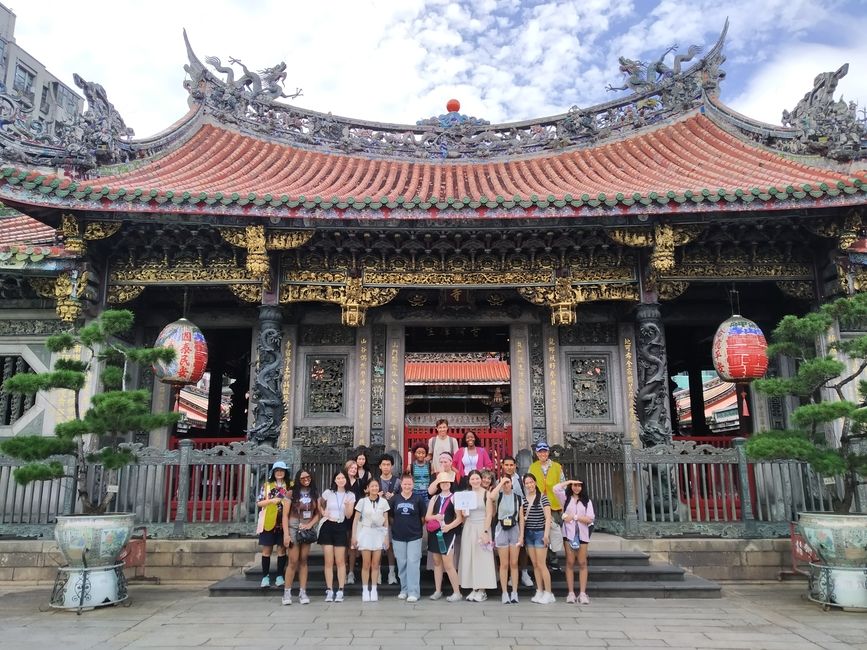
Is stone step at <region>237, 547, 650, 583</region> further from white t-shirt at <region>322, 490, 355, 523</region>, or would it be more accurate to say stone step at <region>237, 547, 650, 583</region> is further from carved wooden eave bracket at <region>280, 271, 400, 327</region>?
carved wooden eave bracket at <region>280, 271, 400, 327</region>

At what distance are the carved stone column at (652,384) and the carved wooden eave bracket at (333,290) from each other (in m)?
3.55

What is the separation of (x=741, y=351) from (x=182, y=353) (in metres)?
7.07

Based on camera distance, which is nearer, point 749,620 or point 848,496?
point 749,620

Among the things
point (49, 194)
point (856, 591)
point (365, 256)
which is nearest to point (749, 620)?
point (856, 591)

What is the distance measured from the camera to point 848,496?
6.51m

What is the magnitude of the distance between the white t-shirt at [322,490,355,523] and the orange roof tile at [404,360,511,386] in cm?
1011

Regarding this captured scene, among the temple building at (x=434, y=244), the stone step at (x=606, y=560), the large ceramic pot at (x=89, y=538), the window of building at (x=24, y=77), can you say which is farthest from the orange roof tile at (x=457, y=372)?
the window of building at (x=24, y=77)

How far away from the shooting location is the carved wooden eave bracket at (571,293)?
8.90m

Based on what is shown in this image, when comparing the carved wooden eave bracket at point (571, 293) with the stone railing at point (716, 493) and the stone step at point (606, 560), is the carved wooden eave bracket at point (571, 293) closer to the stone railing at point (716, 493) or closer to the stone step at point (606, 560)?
the stone railing at point (716, 493)

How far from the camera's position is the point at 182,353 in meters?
7.95

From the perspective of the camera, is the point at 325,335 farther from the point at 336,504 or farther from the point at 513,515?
the point at 513,515

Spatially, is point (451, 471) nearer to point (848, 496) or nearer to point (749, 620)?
point (749, 620)

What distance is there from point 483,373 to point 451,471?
1016 cm

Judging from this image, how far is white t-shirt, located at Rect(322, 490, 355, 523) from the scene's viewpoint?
6.09 meters
